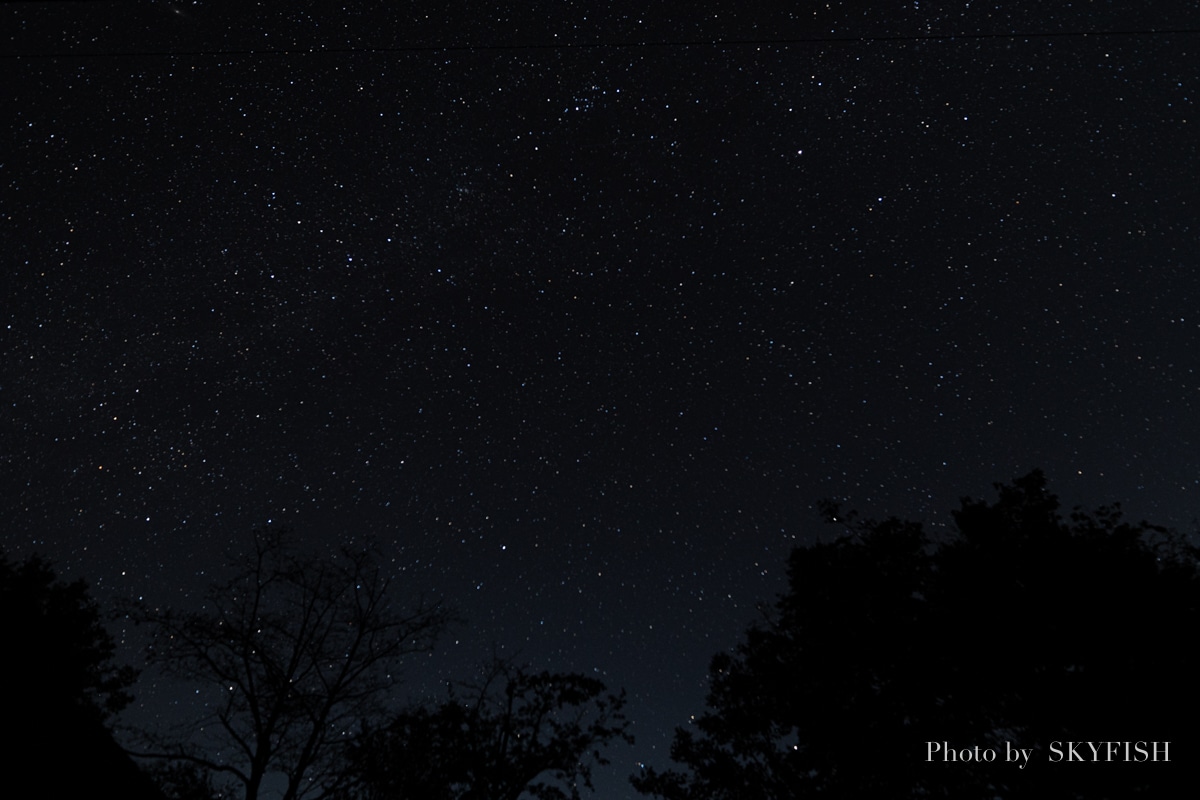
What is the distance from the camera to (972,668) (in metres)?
13.0

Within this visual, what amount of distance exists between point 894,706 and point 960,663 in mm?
1752

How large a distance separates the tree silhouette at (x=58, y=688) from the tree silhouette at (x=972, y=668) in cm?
1249

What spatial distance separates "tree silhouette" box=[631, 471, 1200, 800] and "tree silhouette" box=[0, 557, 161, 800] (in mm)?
12492

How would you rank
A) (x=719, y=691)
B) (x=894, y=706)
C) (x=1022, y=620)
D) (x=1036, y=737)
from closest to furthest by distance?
(x=1036, y=737)
(x=1022, y=620)
(x=894, y=706)
(x=719, y=691)

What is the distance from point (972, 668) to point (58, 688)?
71.8ft

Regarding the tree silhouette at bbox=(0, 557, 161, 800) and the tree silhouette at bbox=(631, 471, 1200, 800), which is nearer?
the tree silhouette at bbox=(0, 557, 161, 800)

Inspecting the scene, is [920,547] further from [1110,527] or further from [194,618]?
[194,618]

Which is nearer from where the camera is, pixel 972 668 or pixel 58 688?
pixel 972 668

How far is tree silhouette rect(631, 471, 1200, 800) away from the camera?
11.3 meters

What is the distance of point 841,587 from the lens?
1534cm

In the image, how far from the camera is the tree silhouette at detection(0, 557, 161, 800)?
8.77 meters

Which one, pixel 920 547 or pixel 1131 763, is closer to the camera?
pixel 1131 763

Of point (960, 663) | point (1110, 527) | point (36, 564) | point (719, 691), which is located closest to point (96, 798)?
point (36, 564)

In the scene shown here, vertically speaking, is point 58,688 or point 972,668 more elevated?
point 972,668
